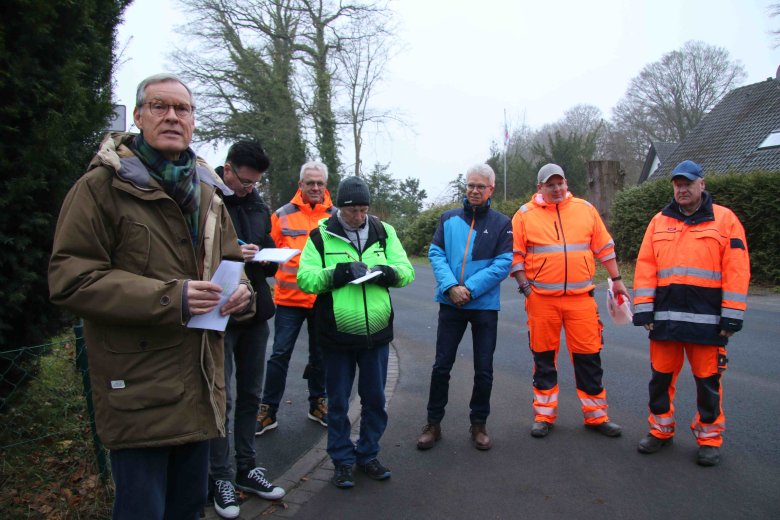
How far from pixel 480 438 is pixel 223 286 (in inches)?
113

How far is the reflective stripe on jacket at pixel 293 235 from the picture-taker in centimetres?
481

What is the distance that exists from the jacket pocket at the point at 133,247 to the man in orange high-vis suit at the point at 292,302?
253 centimetres

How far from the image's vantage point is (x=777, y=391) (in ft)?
18.6

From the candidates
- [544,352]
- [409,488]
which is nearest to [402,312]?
[544,352]

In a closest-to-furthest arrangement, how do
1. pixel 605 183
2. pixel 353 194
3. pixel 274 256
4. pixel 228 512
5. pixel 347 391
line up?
1. pixel 228 512
2. pixel 274 256
3. pixel 353 194
4. pixel 347 391
5. pixel 605 183

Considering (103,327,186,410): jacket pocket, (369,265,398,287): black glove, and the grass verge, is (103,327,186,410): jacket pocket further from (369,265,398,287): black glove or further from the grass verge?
(369,265,398,287): black glove

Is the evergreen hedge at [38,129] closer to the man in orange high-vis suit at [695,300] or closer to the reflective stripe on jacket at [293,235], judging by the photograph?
the reflective stripe on jacket at [293,235]

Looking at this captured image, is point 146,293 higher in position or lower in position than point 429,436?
higher

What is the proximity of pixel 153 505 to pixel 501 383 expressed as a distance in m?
4.61

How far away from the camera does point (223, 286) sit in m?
2.31

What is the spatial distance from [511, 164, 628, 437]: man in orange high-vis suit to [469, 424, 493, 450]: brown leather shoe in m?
0.45

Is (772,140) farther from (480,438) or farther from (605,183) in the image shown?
(480,438)

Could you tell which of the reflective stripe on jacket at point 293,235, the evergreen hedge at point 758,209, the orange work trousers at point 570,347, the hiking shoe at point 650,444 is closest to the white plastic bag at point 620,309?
the orange work trousers at point 570,347

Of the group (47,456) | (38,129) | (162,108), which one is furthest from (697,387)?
(38,129)
